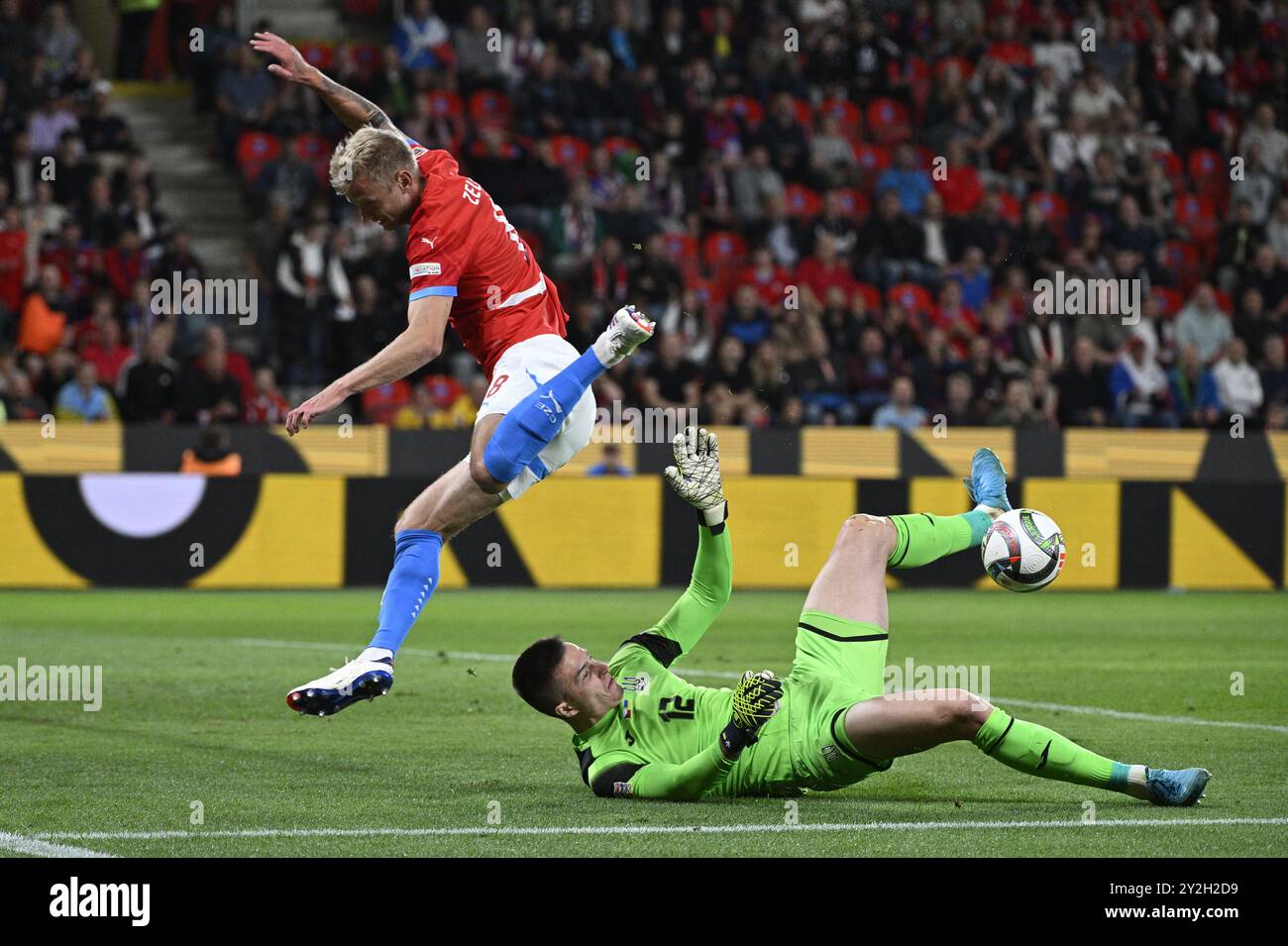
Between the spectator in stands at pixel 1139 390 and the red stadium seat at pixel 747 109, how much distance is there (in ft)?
17.3

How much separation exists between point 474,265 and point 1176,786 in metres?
3.38

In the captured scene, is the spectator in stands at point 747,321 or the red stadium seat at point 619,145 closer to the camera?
the spectator in stands at point 747,321

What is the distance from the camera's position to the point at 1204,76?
977 inches

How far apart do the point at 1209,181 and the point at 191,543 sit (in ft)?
46.3

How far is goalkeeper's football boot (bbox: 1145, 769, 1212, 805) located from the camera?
641 centimetres

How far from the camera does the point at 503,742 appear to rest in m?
8.38

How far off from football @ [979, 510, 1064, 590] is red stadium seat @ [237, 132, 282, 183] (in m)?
15.2

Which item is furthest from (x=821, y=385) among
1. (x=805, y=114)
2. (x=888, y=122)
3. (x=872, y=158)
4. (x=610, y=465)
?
(x=888, y=122)

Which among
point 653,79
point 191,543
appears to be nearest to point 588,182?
point 653,79

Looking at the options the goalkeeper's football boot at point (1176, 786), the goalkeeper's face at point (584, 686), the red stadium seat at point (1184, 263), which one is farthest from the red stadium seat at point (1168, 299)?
the goalkeeper's face at point (584, 686)

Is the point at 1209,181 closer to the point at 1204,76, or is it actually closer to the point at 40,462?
the point at 1204,76

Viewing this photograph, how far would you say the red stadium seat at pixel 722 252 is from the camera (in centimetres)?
2095

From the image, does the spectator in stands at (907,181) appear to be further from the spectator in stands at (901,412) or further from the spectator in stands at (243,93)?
the spectator in stands at (243,93)

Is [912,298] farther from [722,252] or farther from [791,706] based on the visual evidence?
[791,706]
